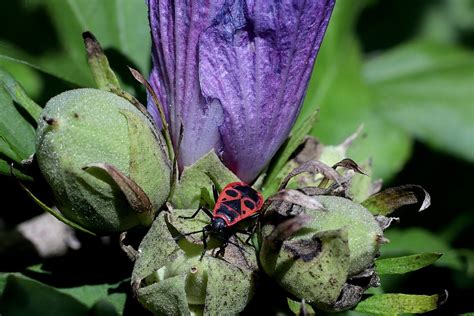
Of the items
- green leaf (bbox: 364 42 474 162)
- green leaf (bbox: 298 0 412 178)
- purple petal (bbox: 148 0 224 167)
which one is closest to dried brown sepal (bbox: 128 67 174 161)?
purple petal (bbox: 148 0 224 167)

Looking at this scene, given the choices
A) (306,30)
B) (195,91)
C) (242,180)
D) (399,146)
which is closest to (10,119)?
(195,91)

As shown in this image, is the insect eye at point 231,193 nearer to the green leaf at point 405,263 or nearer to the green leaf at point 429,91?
the green leaf at point 405,263

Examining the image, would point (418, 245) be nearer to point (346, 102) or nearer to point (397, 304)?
point (346, 102)

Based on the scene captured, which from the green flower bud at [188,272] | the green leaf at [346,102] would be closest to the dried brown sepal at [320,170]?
the green flower bud at [188,272]

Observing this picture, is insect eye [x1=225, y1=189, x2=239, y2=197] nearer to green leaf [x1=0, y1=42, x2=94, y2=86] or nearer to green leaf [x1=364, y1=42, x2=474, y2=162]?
green leaf [x1=0, y1=42, x2=94, y2=86]

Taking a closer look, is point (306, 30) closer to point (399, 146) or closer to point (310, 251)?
point (310, 251)

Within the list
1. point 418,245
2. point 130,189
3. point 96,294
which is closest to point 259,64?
point 130,189
